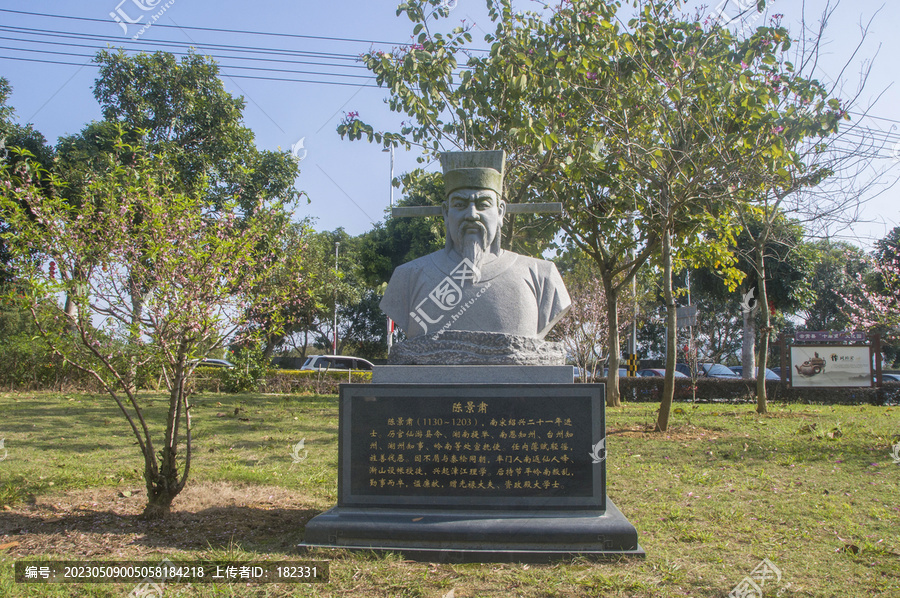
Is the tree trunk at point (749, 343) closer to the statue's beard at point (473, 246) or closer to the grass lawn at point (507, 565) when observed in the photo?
the grass lawn at point (507, 565)

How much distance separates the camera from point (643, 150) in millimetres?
7809

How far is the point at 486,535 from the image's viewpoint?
3.69m

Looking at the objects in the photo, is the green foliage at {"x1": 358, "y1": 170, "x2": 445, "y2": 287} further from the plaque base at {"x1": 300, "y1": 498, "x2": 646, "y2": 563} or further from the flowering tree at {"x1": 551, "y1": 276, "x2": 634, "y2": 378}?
the plaque base at {"x1": 300, "y1": 498, "x2": 646, "y2": 563}

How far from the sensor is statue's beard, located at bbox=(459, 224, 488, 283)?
190 inches

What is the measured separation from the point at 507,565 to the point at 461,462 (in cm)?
72

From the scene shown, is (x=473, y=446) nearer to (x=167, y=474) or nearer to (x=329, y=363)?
(x=167, y=474)

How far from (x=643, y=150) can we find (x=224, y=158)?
407 inches

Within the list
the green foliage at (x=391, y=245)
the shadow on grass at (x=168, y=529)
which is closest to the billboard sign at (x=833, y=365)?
the green foliage at (x=391, y=245)

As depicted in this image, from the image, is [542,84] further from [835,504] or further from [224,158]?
[224,158]

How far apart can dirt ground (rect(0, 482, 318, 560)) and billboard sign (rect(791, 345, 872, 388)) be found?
45.8 ft

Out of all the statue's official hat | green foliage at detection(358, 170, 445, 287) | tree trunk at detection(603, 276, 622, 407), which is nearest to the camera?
the statue's official hat

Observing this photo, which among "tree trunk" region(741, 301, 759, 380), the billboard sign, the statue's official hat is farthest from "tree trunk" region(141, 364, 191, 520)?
"tree trunk" region(741, 301, 759, 380)

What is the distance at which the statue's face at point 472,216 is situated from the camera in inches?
189

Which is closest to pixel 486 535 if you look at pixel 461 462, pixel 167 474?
pixel 461 462
